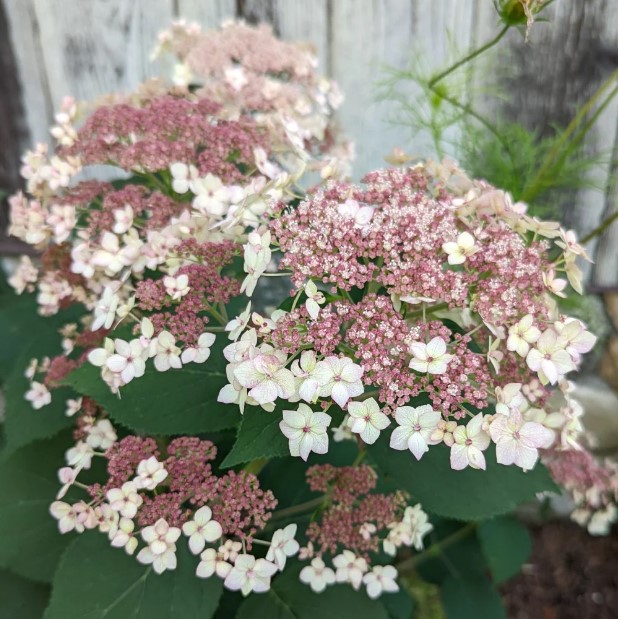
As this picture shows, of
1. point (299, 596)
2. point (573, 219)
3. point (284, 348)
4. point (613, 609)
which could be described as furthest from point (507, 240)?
point (613, 609)

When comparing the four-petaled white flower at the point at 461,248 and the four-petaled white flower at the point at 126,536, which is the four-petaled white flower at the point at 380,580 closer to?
the four-petaled white flower at the point at 126,536

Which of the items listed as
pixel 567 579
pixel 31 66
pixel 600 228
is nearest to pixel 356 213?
pixel 600 228

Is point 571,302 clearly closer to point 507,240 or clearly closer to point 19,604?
point 507,240

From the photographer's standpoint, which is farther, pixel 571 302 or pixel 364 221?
pixel 571 302

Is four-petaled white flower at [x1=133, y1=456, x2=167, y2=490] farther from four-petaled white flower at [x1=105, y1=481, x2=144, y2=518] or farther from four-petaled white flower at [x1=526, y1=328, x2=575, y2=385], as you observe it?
four-petaled white flower at [x1=526, y1=328, x2=575, y2=385]

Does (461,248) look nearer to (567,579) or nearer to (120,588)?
(120,588)

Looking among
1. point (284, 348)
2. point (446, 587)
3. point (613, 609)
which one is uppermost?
point (284, 348)
